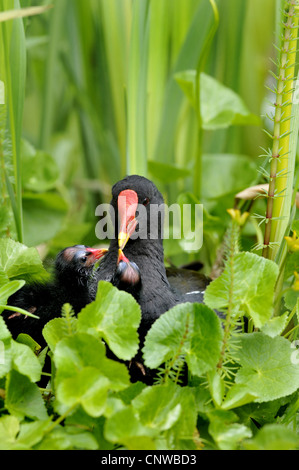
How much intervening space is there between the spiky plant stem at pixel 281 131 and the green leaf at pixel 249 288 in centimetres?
15

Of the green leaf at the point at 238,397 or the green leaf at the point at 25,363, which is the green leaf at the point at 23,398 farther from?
the green leaf at the point at 238,397

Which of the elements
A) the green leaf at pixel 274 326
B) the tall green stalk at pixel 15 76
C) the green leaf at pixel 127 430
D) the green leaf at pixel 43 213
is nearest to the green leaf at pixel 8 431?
the green leaf at pixel 127 430

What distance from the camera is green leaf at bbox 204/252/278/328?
94cm

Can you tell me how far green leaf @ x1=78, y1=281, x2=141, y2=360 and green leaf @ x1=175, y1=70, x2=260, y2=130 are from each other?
34.4 inches

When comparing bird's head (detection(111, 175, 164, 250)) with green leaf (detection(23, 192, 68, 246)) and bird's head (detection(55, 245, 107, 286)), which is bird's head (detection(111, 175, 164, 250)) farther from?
→ green leaf (detection(23, 192, 68, 246))

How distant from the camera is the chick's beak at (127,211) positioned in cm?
118

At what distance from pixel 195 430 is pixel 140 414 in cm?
8

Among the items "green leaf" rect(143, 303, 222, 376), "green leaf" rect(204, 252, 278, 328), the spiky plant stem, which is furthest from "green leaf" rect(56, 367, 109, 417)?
the spiky plant stem

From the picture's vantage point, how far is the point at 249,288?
0.96 metres

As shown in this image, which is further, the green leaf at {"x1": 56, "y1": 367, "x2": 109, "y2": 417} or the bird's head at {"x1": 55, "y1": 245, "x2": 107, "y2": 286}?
the bird's head at {"x1": 55, "y1": 245, "x2": 107, "y2": 286}

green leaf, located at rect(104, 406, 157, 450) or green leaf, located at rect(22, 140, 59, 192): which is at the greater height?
green leaf, located at rect(22, 140, 59, 192)

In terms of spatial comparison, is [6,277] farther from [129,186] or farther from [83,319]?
[129,186]

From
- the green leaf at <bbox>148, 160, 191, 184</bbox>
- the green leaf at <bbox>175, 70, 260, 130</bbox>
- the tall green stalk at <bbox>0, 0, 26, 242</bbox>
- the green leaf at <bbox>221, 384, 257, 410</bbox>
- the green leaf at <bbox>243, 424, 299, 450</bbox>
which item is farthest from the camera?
the green leaf at <bbox>148, 160, 191, 184</bbox>

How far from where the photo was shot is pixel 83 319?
0.89m
